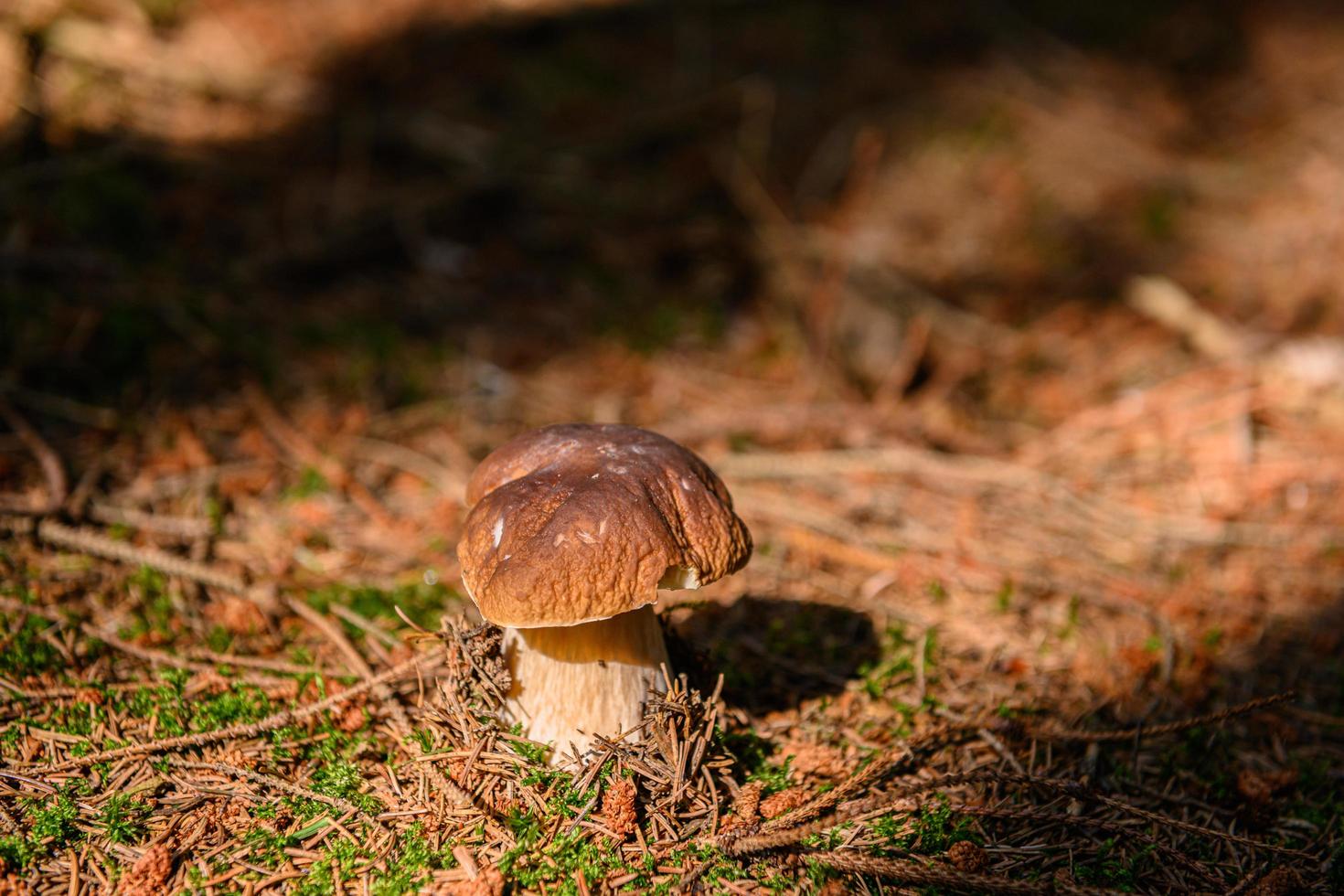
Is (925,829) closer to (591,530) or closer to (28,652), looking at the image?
(591,530)

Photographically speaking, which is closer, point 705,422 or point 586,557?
point 586,557

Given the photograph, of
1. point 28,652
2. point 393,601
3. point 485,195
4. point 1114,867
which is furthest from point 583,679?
point 485,195

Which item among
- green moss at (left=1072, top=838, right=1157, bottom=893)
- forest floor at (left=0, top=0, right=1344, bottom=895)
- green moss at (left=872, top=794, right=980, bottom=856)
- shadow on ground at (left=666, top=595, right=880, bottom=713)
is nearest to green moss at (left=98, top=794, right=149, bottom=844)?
forest floor at (left=0, top=0, right=1344, bottom=895)

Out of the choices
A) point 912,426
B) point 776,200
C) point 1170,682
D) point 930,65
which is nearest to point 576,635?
point 1170,682

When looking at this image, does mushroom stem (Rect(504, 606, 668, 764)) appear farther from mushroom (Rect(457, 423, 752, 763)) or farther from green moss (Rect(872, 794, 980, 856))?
green moss (Rect(872, 794, 980, 856))

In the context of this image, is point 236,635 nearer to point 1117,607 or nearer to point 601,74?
point 1117,607

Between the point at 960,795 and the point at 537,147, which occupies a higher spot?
the point at 537,147
